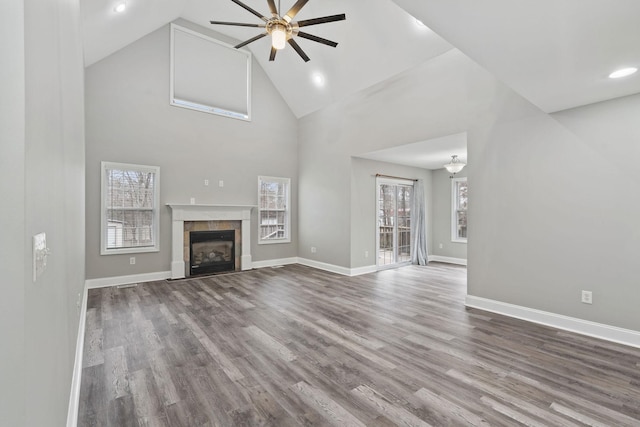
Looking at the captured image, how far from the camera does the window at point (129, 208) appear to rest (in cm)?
527

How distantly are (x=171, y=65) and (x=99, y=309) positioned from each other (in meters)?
4.62

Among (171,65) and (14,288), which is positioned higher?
(171,65)

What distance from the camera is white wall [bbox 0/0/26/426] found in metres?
0.59

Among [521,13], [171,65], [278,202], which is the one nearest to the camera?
[521,13]

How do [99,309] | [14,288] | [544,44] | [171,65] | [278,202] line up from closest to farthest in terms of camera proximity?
[14,288] → [544,44] → [99,309] → [171,65] → [278,202]

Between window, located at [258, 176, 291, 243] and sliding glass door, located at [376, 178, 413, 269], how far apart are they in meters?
2.24

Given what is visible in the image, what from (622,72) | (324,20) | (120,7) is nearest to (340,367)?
(622,72)

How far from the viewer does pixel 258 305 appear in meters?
4.24

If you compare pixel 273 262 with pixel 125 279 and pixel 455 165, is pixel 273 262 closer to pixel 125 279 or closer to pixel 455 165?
pixel 125 279

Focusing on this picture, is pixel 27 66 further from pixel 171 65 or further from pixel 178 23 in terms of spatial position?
pixel 178 23

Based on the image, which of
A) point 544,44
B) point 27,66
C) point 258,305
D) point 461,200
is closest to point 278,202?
point 258,305

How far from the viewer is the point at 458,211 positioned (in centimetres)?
777

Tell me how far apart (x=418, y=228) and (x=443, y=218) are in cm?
95

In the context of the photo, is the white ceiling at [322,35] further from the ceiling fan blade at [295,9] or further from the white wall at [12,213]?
the white wall at [12,213]
